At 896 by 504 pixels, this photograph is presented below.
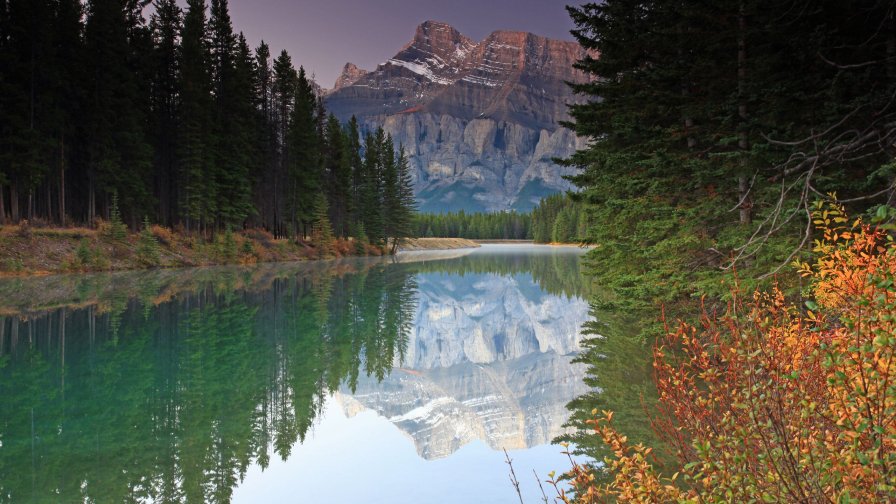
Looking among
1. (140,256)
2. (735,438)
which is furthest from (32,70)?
(735,438)

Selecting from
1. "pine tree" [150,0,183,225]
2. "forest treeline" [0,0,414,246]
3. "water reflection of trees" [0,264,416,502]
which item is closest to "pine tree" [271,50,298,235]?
"forest treeline" [0,0,414,246]

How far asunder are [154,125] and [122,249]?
→ 16256mm

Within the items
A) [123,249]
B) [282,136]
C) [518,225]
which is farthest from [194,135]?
[518,225]

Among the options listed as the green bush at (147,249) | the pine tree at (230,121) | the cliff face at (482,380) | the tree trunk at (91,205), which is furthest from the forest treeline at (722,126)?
the pine tree at (230,121)

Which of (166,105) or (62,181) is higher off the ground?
(166,105)

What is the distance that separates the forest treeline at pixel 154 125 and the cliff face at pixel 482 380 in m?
27.4

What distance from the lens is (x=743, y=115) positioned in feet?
38.2

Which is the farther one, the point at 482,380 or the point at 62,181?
the point at 62,181

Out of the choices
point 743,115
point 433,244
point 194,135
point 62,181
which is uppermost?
point 194,135

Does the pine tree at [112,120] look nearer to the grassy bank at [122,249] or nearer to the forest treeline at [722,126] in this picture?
the grassy bank at [122,249]

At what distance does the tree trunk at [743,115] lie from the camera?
1092 centimetres

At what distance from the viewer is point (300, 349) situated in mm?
15164

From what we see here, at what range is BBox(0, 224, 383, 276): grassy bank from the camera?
31.2 metres

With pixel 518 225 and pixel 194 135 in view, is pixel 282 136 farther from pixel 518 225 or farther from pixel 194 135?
pixel 518 225
